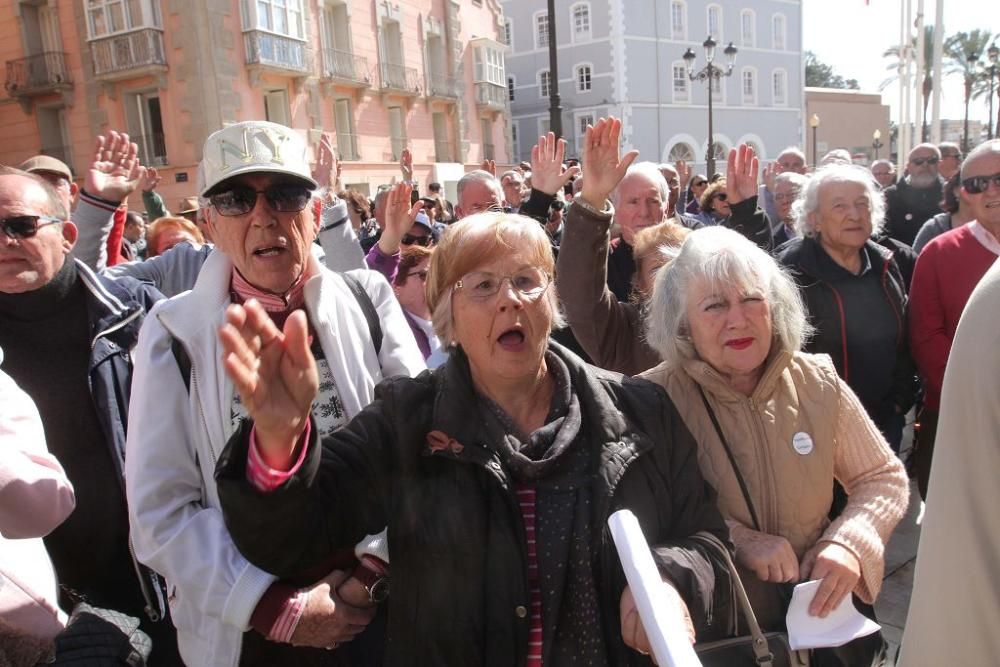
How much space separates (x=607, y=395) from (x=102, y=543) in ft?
5.73

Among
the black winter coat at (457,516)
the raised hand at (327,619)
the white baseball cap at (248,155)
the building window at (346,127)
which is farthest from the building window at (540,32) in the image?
the raised hand at (327,619)

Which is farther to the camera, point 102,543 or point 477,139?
point 477,139

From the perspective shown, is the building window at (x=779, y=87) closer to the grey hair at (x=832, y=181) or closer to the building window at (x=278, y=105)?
the building window at (x=278, y=105)

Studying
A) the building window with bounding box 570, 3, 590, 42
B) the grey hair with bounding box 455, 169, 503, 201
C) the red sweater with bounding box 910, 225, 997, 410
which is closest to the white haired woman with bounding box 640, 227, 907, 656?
the red sweater with bounding box 910, 225, 997, 410

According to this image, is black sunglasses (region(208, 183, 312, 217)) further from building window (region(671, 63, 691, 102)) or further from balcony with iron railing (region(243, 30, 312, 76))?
building window (region(671, 63, 691, 102))

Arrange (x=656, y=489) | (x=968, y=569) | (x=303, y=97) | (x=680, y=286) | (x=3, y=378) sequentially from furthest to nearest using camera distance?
(x=303, y=97) → (x=680, y=286) → (x=656, y=489) → (x=3, y=378) → (x=968, y=569)

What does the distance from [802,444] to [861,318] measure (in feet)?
5.15

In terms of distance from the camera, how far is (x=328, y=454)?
1.75 meters

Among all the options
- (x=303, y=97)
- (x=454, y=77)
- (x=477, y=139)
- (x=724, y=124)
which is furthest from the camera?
(x=724, y=124)

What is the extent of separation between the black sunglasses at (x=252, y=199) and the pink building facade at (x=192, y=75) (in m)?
18.4

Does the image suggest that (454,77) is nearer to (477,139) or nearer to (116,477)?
(477,139)

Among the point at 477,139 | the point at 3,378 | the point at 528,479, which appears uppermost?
the point at 477,139

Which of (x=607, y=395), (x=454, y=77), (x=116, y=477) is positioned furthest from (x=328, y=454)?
(x=454, y=77)

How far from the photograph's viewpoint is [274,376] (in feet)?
4.89
